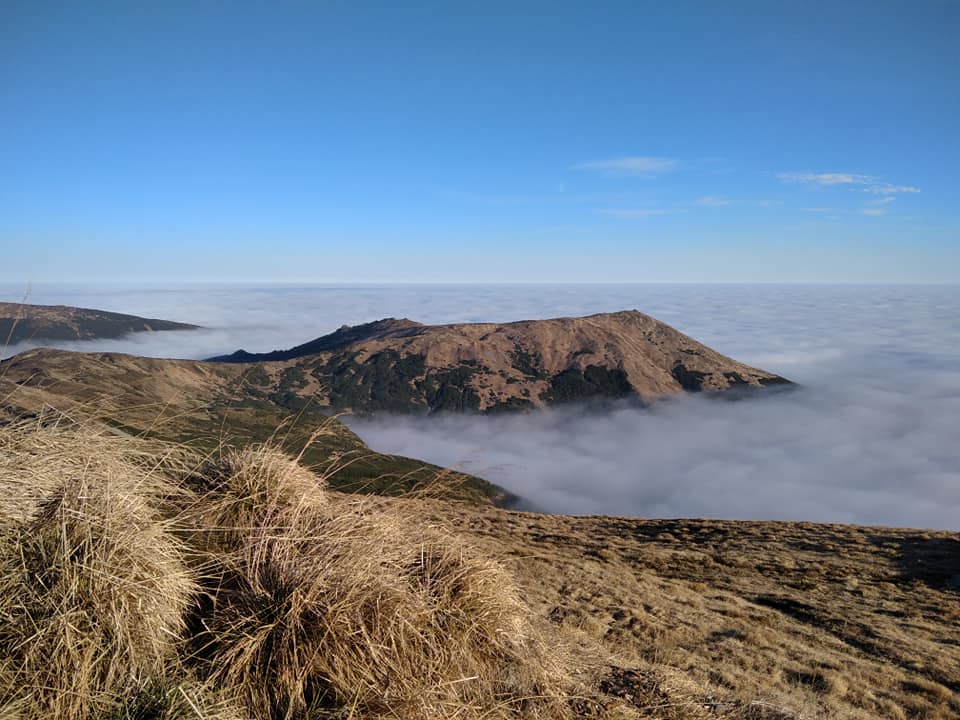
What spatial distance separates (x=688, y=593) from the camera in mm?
13031

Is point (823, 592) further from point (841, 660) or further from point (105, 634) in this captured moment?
point (105, 634)

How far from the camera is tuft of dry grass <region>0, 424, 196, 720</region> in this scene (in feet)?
10.0

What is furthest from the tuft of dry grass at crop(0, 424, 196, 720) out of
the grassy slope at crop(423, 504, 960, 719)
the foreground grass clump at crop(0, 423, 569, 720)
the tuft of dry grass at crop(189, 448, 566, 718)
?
the grassy slope at crop(423, 504, 960, 719)

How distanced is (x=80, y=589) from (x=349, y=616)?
1.66 meters

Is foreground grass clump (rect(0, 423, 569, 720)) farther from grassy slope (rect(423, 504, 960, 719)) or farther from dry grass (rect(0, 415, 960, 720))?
grassy slope (rect(423, 504, 960, 719))

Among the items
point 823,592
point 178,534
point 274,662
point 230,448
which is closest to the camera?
point 274,662

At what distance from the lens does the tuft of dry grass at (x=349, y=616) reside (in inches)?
141

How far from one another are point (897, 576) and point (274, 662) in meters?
21.1

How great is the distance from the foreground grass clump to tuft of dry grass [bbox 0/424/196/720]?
0.04ft

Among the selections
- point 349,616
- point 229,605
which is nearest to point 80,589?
point 229,605

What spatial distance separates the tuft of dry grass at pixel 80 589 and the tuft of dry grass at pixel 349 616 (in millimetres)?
376

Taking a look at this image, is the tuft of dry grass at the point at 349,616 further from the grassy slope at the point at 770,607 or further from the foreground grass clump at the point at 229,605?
the grassy slope at the point at 770,607

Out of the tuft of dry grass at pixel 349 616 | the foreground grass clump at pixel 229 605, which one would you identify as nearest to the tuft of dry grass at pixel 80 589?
the foreground grass clump at pixel 229 605

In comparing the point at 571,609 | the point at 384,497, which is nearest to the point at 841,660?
the point at 571,609
